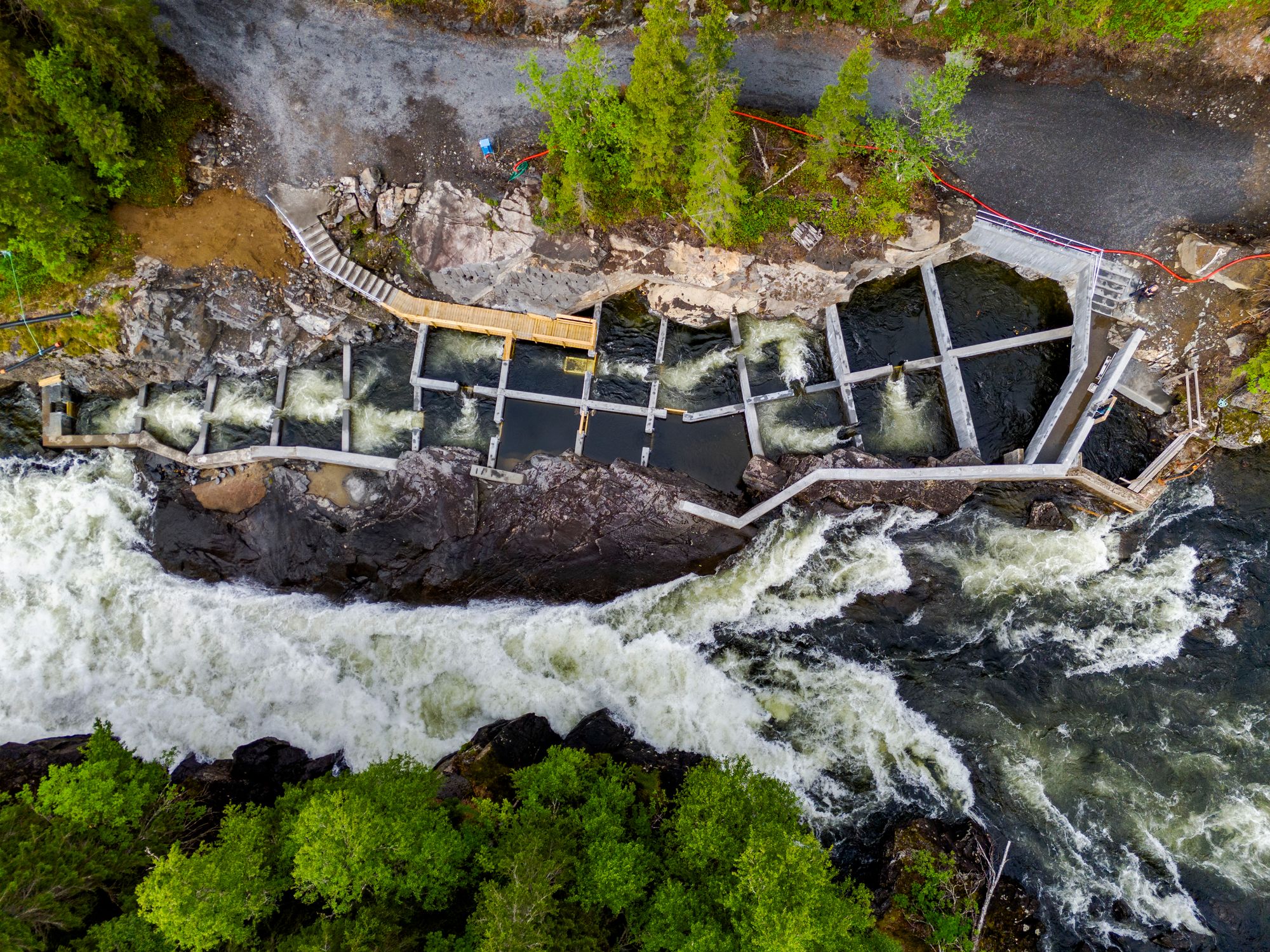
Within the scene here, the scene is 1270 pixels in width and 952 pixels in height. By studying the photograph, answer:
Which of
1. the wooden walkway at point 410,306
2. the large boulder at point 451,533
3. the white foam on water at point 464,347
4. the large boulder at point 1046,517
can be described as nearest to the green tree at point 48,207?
the wooden walkway at point 410,306

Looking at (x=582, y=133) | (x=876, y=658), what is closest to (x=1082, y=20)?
(x=582, y=133)

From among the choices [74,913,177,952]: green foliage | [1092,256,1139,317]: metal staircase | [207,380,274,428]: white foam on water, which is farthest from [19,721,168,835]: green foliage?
[1092,256,1139,317]: metal staircase

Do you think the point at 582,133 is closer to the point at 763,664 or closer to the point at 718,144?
the point at 718,144

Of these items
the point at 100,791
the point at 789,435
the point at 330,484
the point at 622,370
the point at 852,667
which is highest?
the point at 622,370

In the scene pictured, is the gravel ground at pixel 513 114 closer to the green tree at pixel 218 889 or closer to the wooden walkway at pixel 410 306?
the wooden walkway at pixel 410 306

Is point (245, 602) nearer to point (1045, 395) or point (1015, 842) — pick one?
point (1015, 842)

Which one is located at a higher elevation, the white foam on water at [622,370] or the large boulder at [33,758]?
the white foam on water at [622,370]
